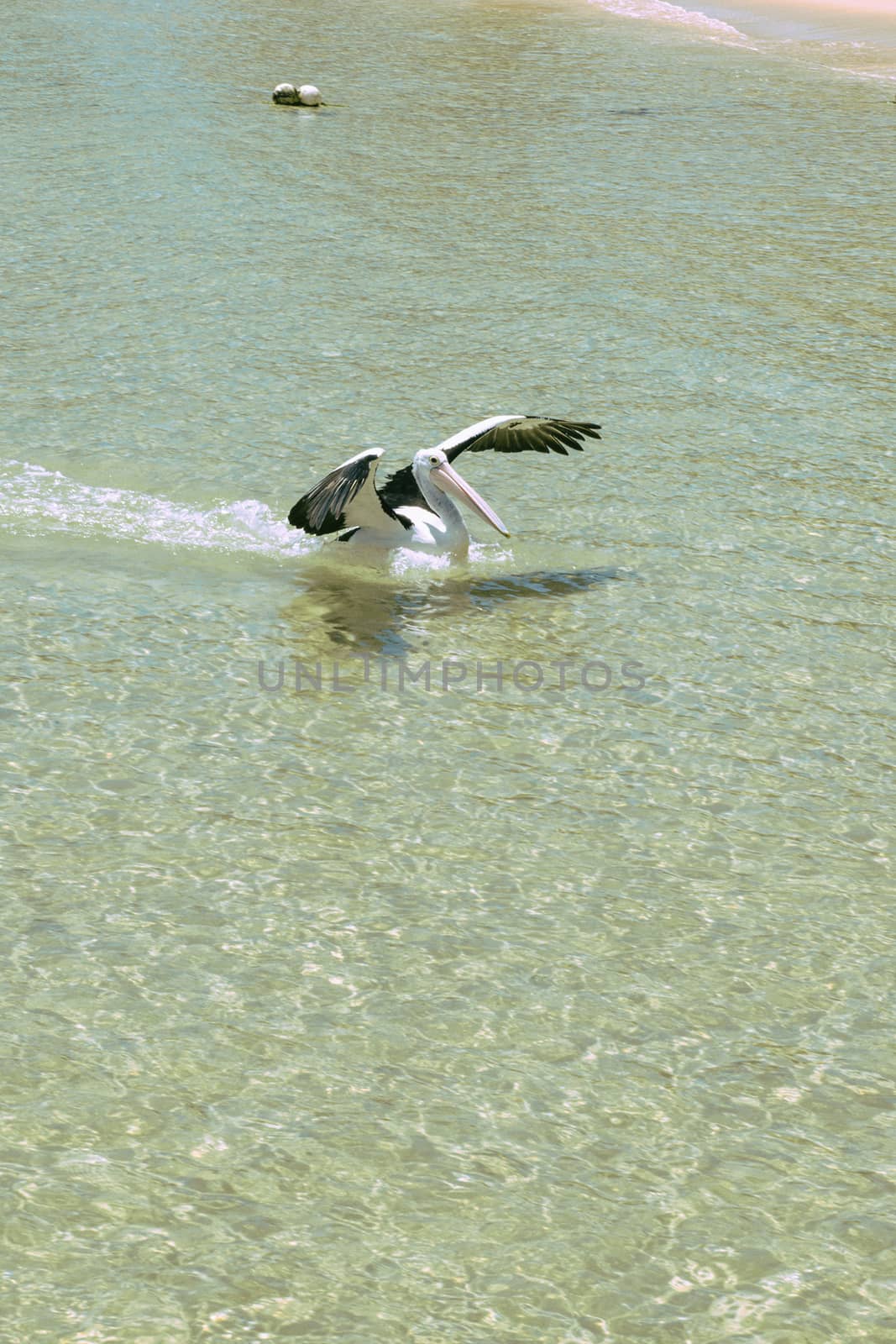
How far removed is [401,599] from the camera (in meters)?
7.07

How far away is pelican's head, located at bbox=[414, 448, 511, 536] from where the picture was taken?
7.04 metres

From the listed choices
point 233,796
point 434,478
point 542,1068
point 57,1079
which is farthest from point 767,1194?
point 434,478

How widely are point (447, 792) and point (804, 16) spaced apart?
798 inches

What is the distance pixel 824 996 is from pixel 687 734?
1584 millimetres

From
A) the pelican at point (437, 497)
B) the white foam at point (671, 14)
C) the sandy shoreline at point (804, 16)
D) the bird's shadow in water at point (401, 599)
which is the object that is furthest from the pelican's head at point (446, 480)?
the white foam at point (671, 14)

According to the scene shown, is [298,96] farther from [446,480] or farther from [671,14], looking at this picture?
[446,480]

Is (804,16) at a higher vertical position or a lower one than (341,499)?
higher

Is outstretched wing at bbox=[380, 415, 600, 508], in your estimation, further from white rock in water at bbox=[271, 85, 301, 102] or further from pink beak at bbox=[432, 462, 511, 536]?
white rock in water at bbox=[271, 85, 301, 102]

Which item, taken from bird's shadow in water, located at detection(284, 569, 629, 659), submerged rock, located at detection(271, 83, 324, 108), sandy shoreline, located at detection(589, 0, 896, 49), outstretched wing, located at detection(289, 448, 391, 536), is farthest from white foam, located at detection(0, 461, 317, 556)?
sandy shoreline, located at detection(589, 0, 896, 49)

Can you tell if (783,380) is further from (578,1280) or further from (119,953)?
(578,1280)

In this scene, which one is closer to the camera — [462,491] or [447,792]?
[447,792]

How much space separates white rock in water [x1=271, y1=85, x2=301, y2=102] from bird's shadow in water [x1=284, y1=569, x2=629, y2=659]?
10.7m

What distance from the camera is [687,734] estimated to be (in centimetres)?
603

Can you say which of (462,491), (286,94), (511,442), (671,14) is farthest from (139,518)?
(671,14)
